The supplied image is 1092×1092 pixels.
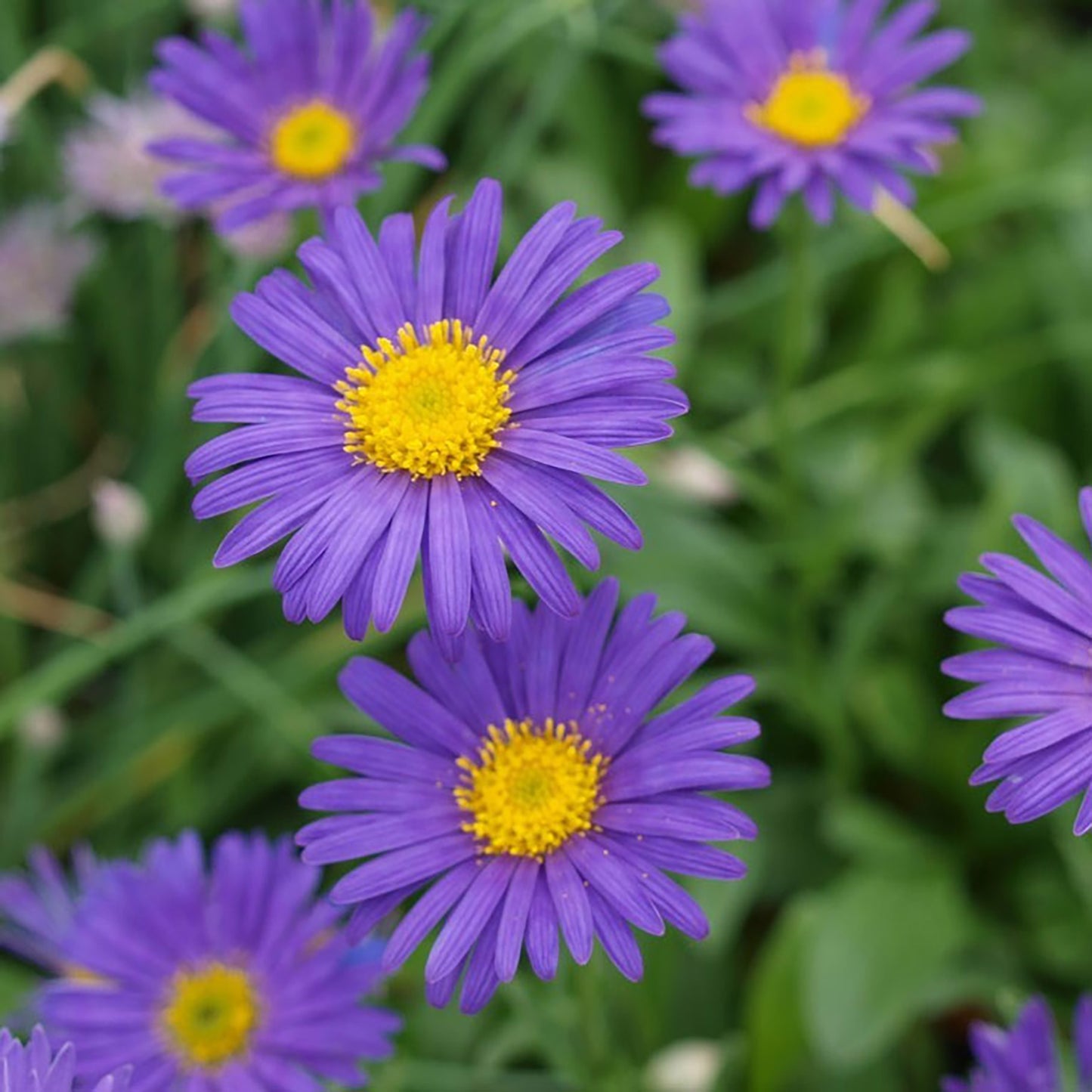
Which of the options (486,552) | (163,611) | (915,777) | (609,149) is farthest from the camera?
(609,149)

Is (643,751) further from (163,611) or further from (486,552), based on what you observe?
(163,611)

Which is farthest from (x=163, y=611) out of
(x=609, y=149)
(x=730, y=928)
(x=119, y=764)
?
(x=609, y=149)

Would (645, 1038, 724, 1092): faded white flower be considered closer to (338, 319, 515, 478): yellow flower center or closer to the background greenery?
the background greenery

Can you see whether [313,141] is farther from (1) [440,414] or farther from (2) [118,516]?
(1) [440,414]

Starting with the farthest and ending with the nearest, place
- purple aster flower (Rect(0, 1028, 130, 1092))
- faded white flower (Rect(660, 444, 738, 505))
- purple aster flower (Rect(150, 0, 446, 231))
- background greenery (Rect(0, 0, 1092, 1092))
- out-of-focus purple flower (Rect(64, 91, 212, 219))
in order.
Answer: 1. out-of-focus purple flower (Rect(64, 91, 212, 219))
2. faded white flower (Rect(660, 444, 738, 505))
3. background greenery (Rect(0, 0, 1092, 1092))
4. purple aster flower (Rect(150, 0, 446, 231))
5. purple aster flower (Rect(0, 1028, 130, 1092))

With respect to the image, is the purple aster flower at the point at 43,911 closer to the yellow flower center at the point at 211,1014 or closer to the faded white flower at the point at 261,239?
the yellow flower center at the point at 211,1014

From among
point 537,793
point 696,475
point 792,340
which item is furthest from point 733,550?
point 537,793

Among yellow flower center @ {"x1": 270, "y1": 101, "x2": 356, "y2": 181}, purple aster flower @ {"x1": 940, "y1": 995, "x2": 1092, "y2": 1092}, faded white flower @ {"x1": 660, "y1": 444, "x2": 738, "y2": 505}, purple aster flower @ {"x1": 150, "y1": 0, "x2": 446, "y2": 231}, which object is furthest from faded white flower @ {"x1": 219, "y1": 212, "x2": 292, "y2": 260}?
purple aster flower @ {"x1": 940, "y1": 995, "x2": 1092, "y2": 1092}
